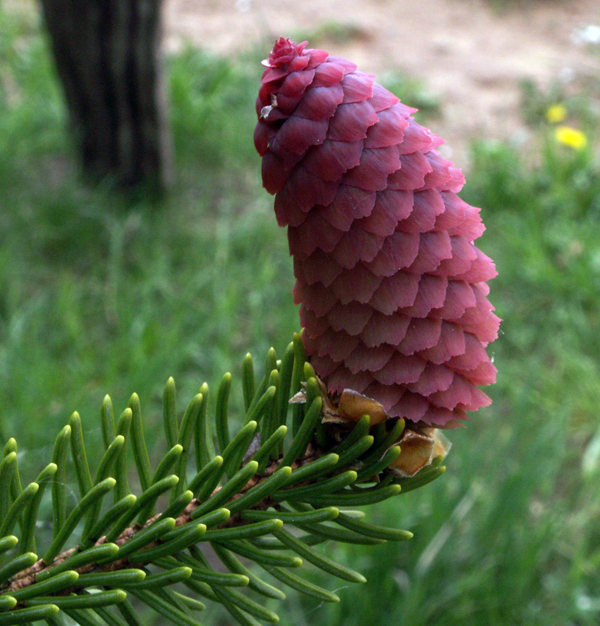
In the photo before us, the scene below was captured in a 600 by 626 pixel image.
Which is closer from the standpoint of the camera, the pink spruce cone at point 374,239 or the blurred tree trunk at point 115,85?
the pink spruce cone at point 374,239

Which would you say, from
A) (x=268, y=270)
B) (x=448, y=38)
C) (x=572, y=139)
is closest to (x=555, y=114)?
(x=572, y=139)

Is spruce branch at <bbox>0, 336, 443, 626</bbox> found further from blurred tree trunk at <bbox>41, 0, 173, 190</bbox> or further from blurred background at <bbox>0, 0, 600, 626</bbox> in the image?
blurred tree trunk at <bbox>41, 0, 173, 190</bbox>

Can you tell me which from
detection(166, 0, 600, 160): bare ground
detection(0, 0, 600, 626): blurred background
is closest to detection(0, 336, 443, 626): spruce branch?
detection(0, 0, 600, 626): blurred background

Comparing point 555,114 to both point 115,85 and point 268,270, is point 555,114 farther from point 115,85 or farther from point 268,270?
point 115,85

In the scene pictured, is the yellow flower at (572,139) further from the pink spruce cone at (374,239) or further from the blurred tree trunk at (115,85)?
the pink spruce cone at (374,239)

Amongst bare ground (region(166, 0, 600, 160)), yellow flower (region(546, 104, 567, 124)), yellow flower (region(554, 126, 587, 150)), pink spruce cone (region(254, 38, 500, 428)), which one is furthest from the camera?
bare ground (region(166, 0, 600, 160))

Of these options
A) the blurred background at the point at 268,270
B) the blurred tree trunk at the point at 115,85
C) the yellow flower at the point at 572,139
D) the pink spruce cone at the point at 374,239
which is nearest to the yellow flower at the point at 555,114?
the blurred background at the point at 268,270

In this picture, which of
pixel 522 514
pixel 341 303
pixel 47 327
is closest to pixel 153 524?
pixel 341 303
